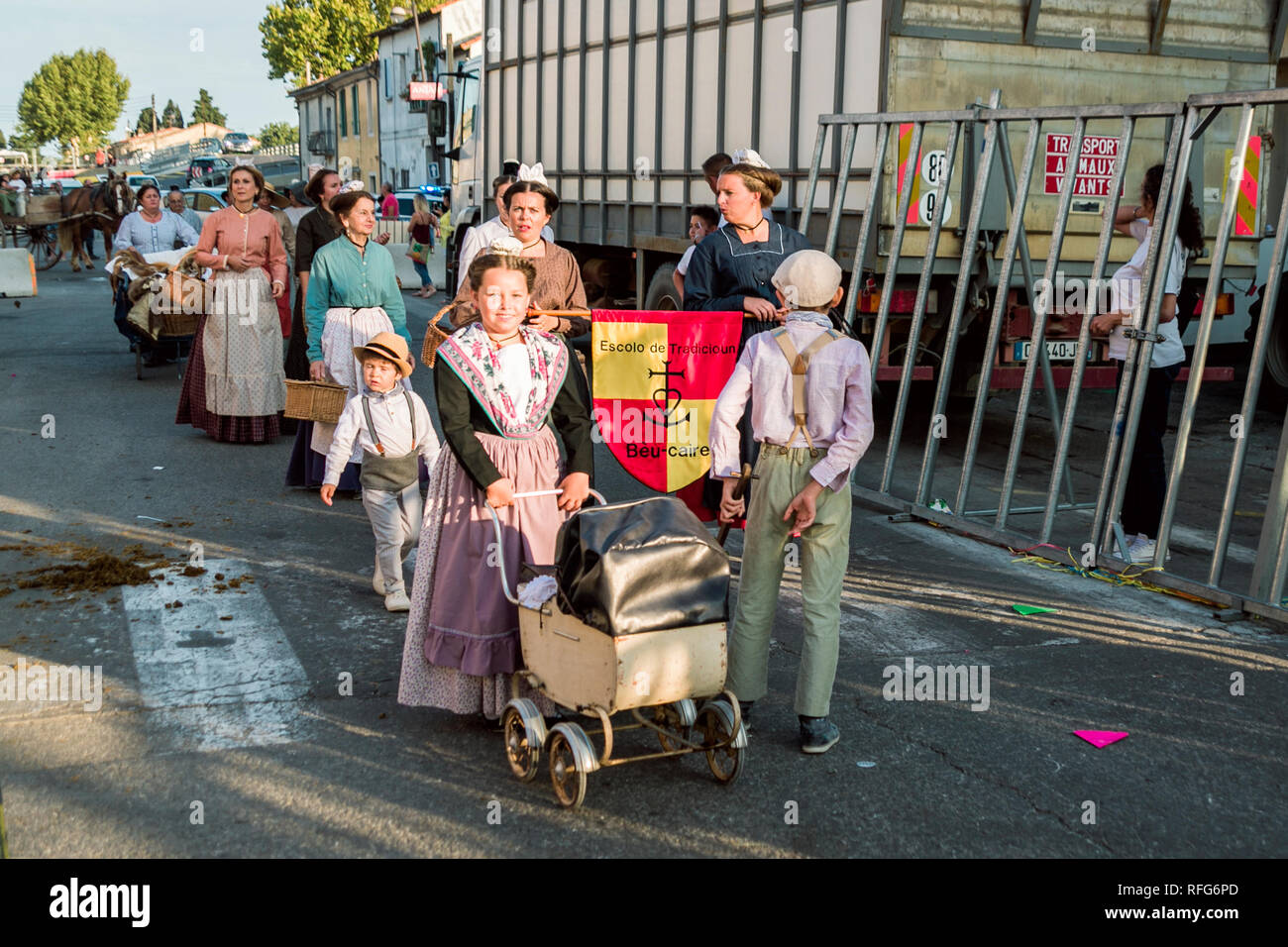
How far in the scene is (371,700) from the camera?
16.4 ft

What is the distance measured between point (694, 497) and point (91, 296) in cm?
1937

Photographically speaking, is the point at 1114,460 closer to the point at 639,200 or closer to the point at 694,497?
the point at 694,497

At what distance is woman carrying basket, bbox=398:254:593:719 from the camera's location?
450 centimetres

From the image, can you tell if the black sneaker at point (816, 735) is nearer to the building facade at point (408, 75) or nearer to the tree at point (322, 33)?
the building facade at point (408, 75)

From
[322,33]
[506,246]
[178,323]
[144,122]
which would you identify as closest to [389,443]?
[506,246]

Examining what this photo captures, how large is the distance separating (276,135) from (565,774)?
140779mm

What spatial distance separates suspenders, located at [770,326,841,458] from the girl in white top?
2978 mm

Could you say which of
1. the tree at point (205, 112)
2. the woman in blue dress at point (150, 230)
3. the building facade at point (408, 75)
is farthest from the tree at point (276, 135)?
the woman in blue dress at point (150, 230)

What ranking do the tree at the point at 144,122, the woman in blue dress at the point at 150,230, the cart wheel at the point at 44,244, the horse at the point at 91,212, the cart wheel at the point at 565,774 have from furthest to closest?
the tree at the point at 144,122 → the cart wheel at the point at 44,244 → the horse at the point at 91,212 → the woman in blue dress at the point at 150,230 → the cart wheel at the point at 565,774

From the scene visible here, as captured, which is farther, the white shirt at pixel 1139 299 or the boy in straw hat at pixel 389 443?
the white shirt at pixel 1139 299

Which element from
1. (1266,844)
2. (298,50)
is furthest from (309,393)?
(298,50)

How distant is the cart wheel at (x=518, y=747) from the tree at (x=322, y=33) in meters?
78.2

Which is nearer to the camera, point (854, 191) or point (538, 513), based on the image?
point (538, 513)

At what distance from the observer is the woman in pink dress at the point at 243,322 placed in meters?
10.1
